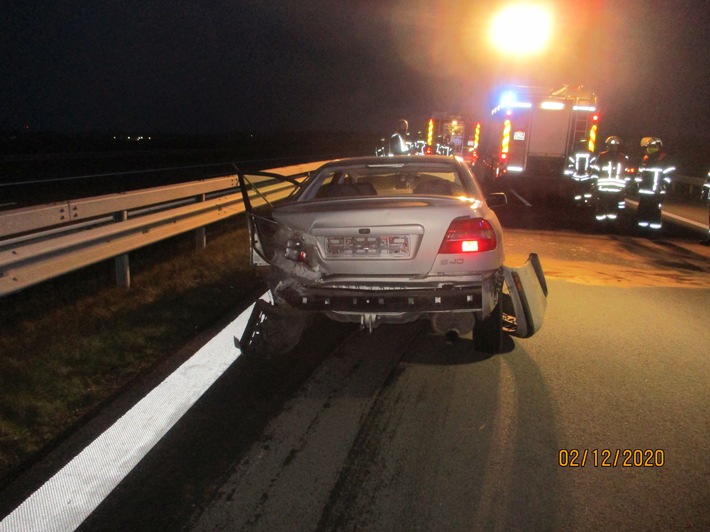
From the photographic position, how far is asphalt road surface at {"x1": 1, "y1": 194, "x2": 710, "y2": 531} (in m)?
3.12

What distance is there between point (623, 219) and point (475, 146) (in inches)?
531

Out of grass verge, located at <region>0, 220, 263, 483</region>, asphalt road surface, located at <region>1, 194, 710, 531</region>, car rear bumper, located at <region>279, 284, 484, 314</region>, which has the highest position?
car rear bumper, located at <region>279, 284, 484, 314</region>

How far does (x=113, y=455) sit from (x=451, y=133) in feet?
98.4

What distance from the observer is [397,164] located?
5906mm

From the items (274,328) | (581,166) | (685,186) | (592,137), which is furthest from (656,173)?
(685,186)

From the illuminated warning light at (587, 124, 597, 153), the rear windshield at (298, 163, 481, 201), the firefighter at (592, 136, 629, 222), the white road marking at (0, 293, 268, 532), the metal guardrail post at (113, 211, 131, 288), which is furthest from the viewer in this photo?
the illuminated warning light at (587, 124, 597, 153)

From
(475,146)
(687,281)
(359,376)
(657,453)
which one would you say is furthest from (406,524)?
(475,146)

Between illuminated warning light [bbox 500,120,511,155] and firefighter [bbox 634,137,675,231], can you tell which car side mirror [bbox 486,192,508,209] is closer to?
firefighter [bbox 634,137,675,231]

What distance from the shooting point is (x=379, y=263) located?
15.5 ft

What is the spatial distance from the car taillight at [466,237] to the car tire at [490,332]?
55cm

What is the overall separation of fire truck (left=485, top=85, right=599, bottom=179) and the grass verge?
13156 millimetres

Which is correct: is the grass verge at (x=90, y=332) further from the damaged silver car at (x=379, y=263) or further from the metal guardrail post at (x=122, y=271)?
the damaged silver car at (x=379, y=263)

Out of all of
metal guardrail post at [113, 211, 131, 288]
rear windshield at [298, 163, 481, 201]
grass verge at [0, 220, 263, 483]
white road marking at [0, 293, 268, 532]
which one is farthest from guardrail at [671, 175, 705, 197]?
white road marking at [0, 293, 268, 532]
